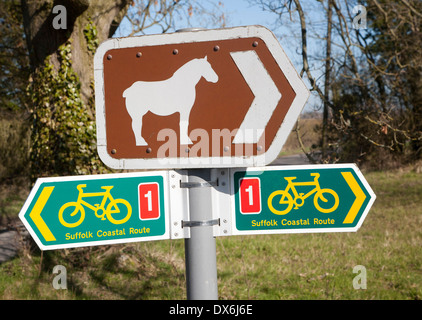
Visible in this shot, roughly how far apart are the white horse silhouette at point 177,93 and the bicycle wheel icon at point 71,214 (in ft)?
1.13

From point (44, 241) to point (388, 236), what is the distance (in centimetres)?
664

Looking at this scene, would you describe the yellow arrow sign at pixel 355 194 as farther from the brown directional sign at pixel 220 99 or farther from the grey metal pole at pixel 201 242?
the grey metal pole at pixel 201 242

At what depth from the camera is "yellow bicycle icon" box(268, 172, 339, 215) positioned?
1.62m

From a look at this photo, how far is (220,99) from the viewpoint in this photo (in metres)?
1.53

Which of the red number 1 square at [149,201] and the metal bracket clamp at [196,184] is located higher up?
the metal bracket clamp at [196,184]

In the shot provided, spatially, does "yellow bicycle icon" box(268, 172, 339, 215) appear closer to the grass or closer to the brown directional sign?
the brown directional sign

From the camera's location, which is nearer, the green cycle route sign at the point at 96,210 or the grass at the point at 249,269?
the green cycle route sign at the point at 96,210

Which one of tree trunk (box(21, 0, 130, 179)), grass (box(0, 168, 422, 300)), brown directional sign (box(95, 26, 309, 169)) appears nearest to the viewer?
brown directional sign (box(95, 26, 309, 169))

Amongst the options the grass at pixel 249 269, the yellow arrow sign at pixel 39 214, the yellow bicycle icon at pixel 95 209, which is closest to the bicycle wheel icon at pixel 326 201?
the yellow bicycle icon at pixel 95 209

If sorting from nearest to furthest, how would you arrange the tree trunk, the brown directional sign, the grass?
the brown directional sign → the grass → the tree trunk

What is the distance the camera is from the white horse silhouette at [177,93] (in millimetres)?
1531

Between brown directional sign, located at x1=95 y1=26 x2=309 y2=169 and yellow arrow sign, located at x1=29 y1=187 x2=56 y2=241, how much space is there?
410 mm

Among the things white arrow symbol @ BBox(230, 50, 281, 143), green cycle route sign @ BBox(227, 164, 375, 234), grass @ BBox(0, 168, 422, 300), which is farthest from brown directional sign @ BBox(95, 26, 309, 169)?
grass @ BBox(0, 168, 422, 300)

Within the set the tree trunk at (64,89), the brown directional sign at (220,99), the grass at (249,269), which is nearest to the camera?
the brown directional sign at (220,99)
